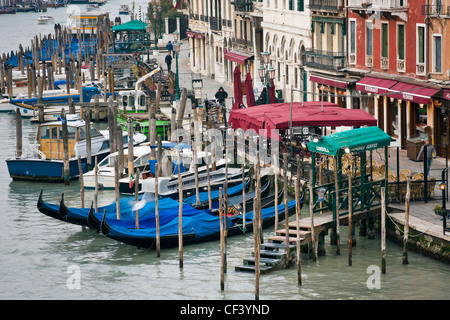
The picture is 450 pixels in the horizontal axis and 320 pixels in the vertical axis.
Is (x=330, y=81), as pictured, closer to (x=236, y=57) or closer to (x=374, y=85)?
(x=374, y=85)

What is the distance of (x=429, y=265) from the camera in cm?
2791

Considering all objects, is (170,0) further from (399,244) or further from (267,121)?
(399,244)

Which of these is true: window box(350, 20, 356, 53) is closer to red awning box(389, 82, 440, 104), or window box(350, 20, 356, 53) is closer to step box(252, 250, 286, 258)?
red awning box(389, 82, 440, 104)

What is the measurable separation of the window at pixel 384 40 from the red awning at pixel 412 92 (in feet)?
8.84

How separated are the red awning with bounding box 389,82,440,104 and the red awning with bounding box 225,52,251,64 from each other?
23319 millimetres

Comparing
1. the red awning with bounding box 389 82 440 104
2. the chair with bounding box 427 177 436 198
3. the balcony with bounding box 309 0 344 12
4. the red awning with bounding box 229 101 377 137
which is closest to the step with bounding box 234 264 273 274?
the chair with bounding box 427 177 436 198

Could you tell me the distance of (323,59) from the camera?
48875mm

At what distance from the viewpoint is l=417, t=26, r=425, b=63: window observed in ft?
128

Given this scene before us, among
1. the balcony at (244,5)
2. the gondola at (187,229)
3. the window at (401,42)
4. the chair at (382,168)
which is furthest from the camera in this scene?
the balcony at (244,5)

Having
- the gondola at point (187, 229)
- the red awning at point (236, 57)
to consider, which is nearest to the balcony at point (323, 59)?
the red awning at point (236, 57)

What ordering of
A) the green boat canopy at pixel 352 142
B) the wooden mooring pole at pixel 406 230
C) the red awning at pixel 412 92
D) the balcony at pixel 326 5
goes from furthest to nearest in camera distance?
the balcony at pixel 326 5
the red awning at pixel 412 92
the green boat canopy at pixel 352 142
the wooden mooring pole at pixel 406 230

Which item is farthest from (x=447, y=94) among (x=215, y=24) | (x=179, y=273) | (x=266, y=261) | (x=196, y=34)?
(x=196, y=34)

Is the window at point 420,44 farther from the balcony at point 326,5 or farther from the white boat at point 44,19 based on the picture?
the white boat at point 44,19

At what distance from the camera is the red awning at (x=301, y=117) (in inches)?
1359
